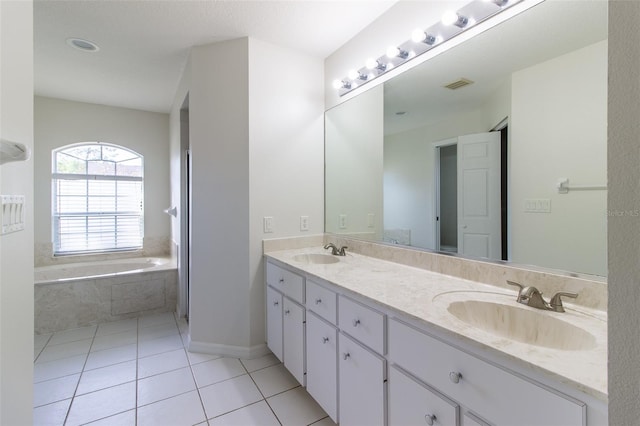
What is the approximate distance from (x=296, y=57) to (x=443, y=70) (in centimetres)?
131

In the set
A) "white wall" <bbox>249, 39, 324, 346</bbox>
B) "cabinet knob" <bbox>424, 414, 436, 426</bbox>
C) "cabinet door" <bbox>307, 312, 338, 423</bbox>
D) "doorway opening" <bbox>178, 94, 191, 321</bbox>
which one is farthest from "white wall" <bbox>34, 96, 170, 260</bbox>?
"cabinet knob" <bbox>424, 414, 436, 426</bbox>

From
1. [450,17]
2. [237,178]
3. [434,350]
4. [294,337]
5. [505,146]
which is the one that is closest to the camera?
[434,350]

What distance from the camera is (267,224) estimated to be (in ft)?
7.60

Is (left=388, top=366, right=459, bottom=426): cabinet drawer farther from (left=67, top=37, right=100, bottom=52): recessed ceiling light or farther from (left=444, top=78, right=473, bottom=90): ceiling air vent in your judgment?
(left=67, top=37, right=100, bottom=52): recessed ceiling light

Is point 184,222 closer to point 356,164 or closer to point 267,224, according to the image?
point 267,224

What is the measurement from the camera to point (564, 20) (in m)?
1.18

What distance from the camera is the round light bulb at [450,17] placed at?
1515 mm

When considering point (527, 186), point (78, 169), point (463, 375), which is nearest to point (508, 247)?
point (527, 186)

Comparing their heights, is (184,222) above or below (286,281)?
above

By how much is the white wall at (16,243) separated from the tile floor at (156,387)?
80 centimetres

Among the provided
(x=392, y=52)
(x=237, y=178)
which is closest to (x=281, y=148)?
(x=237, y=178)

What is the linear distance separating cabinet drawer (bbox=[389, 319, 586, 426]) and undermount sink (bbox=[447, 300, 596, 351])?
0.56 feet

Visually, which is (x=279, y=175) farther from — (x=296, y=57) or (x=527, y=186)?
(x=527, y=186)

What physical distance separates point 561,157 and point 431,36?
99cm
